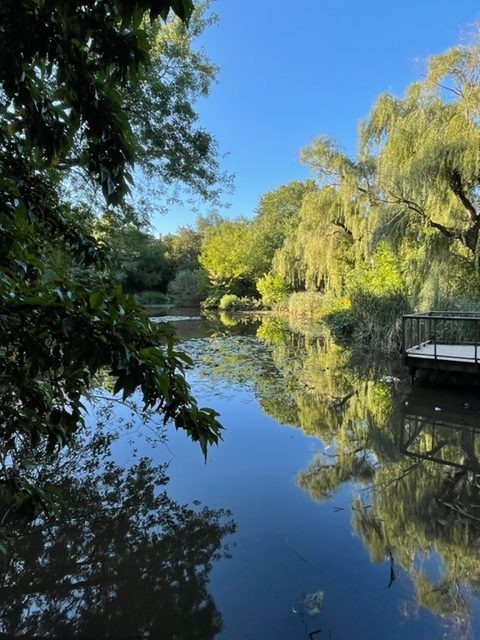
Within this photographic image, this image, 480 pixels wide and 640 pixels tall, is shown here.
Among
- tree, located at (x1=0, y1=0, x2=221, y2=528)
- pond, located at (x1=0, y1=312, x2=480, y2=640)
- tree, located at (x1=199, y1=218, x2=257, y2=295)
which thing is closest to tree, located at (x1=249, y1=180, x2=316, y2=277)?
tree, located at (x1=199, y1=218, x2=257, y2=295)

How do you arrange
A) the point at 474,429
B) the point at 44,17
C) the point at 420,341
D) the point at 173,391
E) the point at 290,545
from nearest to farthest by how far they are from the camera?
the point at 44,17, the point at 173,391, the point at 290,545, the point at 474,429, the point at 420,341

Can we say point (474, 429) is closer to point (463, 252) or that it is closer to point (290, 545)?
point (290, 545)

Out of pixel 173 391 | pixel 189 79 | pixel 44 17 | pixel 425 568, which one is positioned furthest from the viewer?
pixel 189 79

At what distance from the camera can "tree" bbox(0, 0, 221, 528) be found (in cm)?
99

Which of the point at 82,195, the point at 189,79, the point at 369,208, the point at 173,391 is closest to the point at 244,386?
the point at 82,195

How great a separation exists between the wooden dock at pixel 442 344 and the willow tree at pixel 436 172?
0.95m

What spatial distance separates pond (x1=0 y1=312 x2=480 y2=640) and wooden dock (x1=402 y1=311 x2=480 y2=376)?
1231mm

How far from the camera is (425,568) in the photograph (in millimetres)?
2738

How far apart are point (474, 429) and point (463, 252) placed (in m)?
5.54

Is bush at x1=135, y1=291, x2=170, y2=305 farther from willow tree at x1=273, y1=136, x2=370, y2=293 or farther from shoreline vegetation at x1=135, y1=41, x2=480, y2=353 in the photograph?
willow tree at x1=273, y1=136, x2=370, y2=293

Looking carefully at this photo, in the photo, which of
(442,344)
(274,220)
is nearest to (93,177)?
(442,344)

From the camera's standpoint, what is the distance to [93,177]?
132cm

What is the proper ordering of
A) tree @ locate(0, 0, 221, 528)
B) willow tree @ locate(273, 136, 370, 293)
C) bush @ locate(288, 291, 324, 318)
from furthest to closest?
bush @ locate(288, 291, 324, 318), willow tree @ locate(273, 136, 370, 293), tree @ locate(0, 0, 221, 528)

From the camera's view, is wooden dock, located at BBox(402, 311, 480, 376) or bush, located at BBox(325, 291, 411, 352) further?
bush, located at BBox(325, 291, 411, 352)
